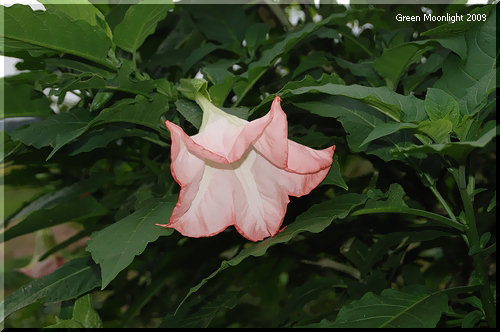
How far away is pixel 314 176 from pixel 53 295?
429 millimetres

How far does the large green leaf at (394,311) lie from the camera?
0.71 metres

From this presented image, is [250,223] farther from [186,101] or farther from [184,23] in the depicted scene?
[184,23]

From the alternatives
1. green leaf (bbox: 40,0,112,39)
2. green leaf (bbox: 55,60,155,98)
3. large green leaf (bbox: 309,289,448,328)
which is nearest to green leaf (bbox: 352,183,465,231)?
large green leaf (bbox: 309,289,448,328)

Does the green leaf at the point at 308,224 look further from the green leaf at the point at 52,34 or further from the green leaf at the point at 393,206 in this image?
the green leaf at the point at 52,34

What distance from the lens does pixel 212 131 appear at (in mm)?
626

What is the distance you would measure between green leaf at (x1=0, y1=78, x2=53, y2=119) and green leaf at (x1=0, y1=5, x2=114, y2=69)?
239 millimetres

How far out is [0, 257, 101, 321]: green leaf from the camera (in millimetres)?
809

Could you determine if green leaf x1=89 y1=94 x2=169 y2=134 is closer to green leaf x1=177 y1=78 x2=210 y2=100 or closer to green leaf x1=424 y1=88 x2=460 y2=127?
green leaf x1=177 y1=78 x2=210 y2=100

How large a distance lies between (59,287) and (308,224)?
403 mm

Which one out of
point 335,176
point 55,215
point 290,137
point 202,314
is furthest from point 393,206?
point 55,215

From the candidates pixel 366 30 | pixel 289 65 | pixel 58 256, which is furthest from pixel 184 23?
pixel 58 256

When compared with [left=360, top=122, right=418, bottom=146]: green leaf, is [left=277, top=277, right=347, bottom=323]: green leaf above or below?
below

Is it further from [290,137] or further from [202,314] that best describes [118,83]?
[202,314]

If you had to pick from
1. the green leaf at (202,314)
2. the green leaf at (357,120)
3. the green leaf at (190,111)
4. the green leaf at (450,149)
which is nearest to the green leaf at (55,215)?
the green leaf at (202,314)
